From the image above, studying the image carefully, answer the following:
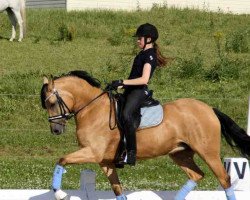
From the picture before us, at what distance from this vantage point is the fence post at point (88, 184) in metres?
7.51

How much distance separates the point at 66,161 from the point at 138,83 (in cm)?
108

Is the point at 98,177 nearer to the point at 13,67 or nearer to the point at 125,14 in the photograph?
the point at 13,67

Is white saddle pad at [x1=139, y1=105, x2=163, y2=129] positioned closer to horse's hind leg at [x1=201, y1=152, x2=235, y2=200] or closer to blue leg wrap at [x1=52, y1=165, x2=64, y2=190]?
horse's hind leg at [x1=201, y1=152, x2=235, y2=200]

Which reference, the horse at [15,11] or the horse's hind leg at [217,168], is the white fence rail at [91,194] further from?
the horse at [15,11]

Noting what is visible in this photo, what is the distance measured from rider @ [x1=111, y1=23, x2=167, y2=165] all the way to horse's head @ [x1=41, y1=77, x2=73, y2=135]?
54 cm

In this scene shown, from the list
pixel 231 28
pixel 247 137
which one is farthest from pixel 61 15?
pixel 247 137

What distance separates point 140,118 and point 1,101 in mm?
7052

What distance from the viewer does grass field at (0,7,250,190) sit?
37.0 feet

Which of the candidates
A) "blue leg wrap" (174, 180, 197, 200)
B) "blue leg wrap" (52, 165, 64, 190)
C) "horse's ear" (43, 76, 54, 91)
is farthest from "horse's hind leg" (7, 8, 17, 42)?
"blue leg wrap" (52, 165, 64, 190)

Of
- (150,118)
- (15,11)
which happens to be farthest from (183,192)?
(15,11)

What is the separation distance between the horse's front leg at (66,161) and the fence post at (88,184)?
448 mm

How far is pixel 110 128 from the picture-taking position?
7.43 m

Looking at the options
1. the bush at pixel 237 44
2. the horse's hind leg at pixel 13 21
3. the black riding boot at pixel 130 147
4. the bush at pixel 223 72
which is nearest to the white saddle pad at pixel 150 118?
the black riding boot at pixel 130 147

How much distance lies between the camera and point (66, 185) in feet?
32.4
